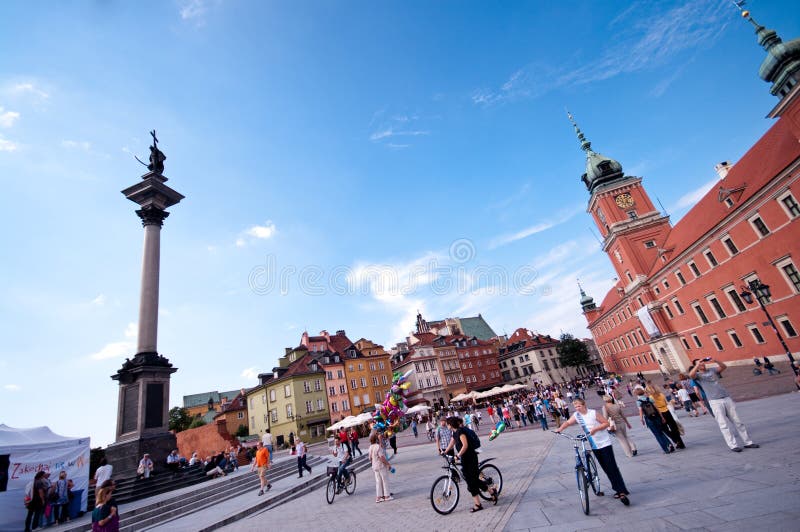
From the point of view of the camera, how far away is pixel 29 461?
1208 centimetres

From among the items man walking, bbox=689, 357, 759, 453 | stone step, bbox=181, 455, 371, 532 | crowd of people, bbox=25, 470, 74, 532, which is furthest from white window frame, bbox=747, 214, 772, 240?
crowd of people, bbox=25, 470, 74, 532

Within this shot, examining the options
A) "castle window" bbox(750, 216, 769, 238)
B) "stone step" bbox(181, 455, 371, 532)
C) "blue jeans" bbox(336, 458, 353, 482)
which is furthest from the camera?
"castle window" bbox(750, 216, 769, 238)

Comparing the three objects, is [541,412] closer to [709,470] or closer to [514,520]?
[709,470]

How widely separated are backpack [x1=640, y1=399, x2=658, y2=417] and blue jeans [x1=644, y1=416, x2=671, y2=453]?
13cm

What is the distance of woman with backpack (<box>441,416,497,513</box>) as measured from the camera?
22.9 feet

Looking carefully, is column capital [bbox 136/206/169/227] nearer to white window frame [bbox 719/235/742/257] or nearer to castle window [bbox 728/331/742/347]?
white window frame [bbox 719/235/742/257]

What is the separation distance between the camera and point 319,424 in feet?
151

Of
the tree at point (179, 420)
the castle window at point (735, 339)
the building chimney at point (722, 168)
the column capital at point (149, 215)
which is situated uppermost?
the building chimney at point (722, 168)

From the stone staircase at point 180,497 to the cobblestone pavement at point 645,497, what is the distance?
10.4ft

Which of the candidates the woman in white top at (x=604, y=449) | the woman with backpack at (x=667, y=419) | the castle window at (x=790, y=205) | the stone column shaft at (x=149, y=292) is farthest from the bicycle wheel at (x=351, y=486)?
the castle window at (x=790, y=205)

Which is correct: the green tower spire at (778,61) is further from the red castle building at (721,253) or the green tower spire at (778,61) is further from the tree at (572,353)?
the tree at (572,353)

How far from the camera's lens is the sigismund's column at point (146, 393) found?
1542 centimetres

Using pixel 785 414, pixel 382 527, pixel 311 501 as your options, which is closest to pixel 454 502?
pixel 382 527

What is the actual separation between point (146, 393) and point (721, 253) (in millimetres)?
44507
